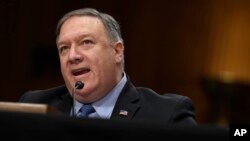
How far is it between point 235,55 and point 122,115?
10.9 ft

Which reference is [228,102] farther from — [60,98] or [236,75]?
[60,98]

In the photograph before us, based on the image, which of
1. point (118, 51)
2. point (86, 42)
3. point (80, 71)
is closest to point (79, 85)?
point (80, 71)

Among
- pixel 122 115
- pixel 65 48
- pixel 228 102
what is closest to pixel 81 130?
pixel 122 115

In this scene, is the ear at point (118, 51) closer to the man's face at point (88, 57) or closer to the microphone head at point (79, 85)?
the man's face at point (88, 57)

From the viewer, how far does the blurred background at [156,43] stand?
5543 millimetres

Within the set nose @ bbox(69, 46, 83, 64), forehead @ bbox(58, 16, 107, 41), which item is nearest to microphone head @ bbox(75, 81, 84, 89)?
nose @ bbox(69, 46, 83, 64)

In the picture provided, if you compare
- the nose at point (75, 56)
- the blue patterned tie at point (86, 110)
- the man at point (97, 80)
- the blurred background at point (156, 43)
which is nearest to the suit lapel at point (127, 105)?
the man at point (97, 80)

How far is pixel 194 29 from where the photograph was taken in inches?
222

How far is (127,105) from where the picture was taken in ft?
8.61

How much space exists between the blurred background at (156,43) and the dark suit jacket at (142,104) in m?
2.75

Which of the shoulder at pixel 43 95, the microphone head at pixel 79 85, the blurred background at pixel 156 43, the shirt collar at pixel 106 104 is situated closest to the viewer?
the microphone head at pixel 79 85

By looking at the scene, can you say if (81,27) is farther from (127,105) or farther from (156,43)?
(156,43)

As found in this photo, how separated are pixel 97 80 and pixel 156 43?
9.81 feet

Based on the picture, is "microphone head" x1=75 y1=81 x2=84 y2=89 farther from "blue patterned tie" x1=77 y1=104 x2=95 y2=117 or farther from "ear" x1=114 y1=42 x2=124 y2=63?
"ear" x1=114 y1=42 x2=124 y2=63
